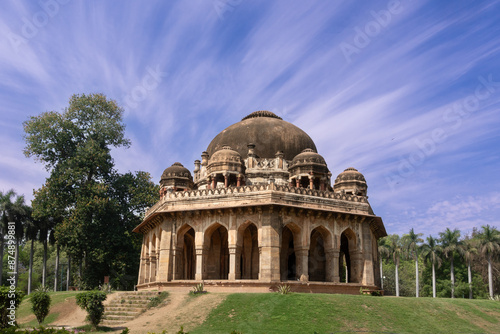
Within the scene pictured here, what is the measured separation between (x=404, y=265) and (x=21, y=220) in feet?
143

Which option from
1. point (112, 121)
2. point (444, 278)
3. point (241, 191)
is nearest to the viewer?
point (241, 191)

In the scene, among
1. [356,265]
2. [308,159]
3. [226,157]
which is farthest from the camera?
[308,159]

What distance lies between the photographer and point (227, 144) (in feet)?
92.1

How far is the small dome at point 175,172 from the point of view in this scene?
2705cm

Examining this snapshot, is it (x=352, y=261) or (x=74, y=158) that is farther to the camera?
(x=74, y=158)

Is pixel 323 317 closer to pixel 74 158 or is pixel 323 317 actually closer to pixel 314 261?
pixel 314 261

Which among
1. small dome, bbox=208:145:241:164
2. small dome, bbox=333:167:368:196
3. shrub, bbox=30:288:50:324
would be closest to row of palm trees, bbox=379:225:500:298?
small dome, bbox=333:167:368:196

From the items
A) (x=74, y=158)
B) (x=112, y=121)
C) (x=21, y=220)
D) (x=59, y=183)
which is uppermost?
(x=112, y=121)

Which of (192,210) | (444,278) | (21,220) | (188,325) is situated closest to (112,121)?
(21,220)

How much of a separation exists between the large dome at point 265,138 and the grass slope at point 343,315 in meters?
11.9

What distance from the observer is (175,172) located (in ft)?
89.1

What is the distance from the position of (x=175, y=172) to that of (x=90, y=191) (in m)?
8.23

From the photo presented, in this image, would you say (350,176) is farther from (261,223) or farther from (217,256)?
(217,256)

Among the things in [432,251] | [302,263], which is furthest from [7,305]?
[432,251]
